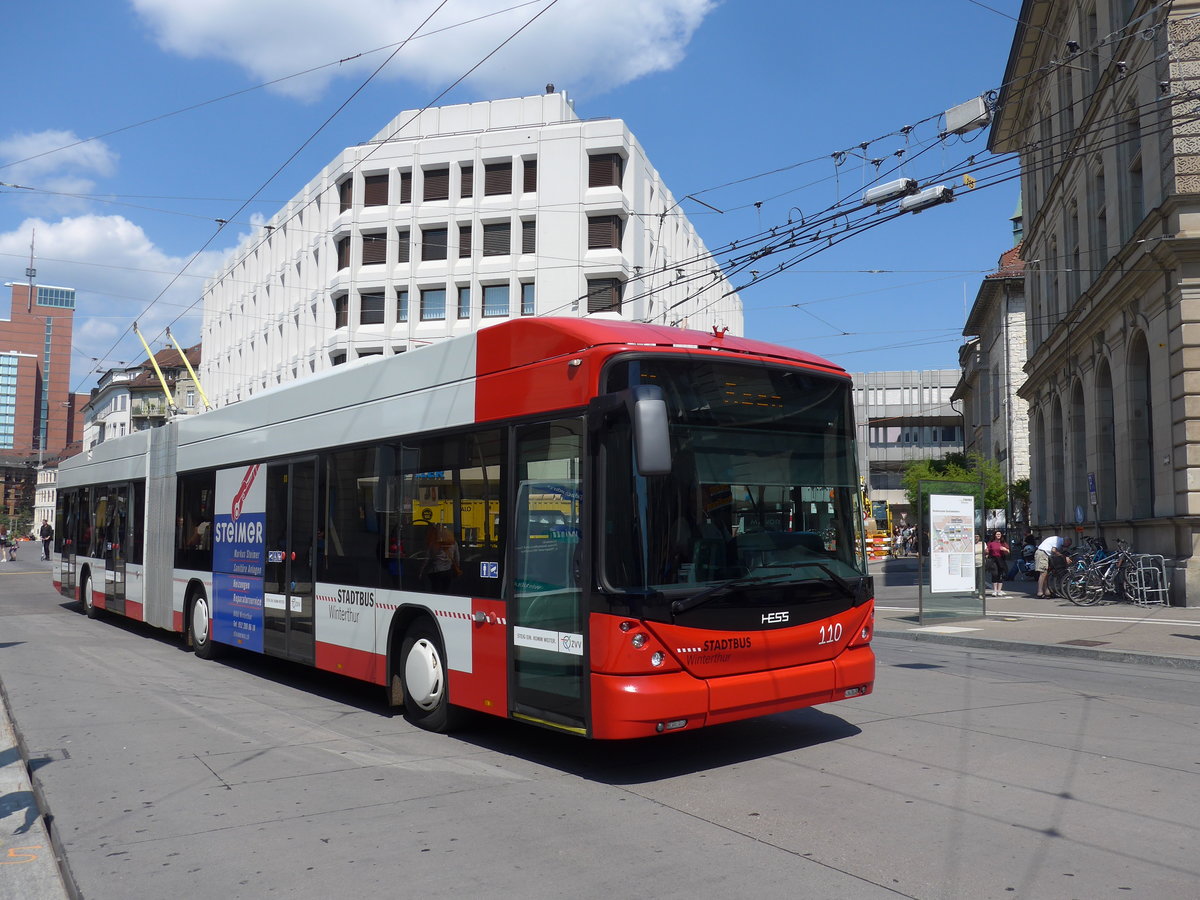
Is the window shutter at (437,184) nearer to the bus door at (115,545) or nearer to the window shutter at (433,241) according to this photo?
the window shutter at (433,241)

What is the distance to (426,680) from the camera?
329 inches

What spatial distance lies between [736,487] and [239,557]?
7.17 meters

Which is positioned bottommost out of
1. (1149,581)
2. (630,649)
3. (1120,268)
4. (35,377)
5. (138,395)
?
(1149,581)

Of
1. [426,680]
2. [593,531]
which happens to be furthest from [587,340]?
[426,680]

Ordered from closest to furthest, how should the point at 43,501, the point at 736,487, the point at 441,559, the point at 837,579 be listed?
the point at 736,487 → the point at 837,579 → the point at 441,559 → the point at 43,501

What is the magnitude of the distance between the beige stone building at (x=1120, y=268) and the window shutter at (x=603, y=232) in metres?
15.4

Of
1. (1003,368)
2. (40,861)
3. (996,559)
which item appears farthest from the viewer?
(1003,368)

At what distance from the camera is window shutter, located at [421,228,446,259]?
46906 millimetres

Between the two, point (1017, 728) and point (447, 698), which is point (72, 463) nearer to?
point (447, 698)

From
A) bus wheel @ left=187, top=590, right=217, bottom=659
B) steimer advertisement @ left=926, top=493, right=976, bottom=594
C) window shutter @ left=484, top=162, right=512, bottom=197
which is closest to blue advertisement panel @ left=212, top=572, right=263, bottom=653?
bus wheel @ left=187, top=590, right=217, bottom=659

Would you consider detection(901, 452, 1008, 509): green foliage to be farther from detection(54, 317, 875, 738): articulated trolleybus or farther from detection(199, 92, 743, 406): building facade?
detection(54, 317, 875, 738): articulated trolleybus

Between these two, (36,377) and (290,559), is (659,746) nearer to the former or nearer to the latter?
(290,559)

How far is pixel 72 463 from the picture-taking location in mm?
20391

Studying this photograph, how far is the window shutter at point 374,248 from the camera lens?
47.9 m
